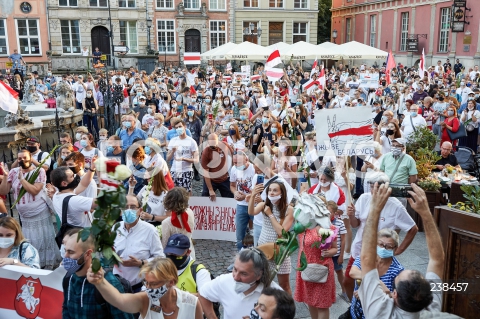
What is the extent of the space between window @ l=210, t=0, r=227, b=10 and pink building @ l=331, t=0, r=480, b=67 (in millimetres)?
12647

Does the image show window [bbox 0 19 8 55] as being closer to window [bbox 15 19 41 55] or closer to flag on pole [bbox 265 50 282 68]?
window [bbox 15 19 41 55]

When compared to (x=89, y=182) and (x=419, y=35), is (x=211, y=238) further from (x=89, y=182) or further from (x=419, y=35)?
(x=419, y=35)

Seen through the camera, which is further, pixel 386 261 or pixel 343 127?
pixel 343 127

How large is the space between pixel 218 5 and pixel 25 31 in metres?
16.3

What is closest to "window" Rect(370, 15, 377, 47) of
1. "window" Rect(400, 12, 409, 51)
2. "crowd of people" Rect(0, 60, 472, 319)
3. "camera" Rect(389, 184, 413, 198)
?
"window" Rect(400, 12, 409, 51)

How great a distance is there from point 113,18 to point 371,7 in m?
22.6

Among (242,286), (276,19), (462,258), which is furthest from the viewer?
(276,19)

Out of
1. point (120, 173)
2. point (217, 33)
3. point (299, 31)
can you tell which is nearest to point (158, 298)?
point (120, 173)

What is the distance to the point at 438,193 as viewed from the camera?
27.3 ft

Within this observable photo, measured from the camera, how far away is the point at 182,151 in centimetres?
821

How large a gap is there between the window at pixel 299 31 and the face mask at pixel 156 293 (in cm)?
4388

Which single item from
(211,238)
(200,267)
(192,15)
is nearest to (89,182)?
(200,267)

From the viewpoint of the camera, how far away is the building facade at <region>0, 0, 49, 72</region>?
3559cm

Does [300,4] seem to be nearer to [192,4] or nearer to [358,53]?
[192,4]
